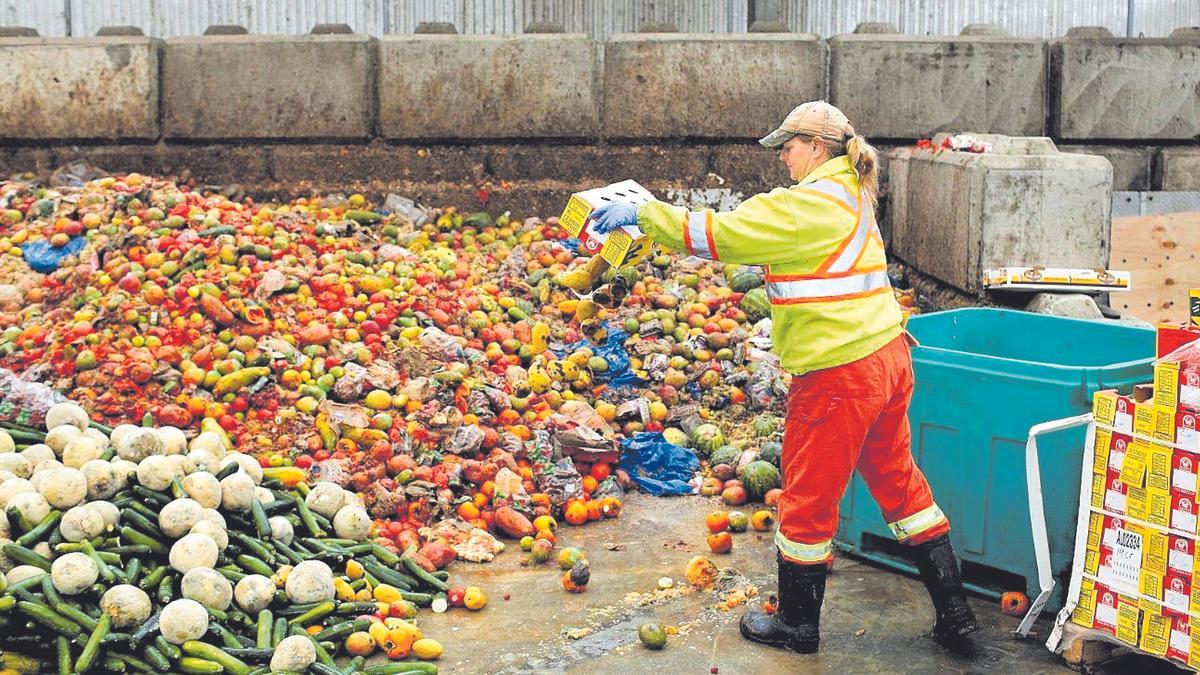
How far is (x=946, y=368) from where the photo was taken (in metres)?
5.46

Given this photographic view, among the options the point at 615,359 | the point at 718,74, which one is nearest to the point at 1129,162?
the point at 718,74

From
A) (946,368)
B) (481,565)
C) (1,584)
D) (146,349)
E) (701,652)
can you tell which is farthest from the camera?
(146,349)

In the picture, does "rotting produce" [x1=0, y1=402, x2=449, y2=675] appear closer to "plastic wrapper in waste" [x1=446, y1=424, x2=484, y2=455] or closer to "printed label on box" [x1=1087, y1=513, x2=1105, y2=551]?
"plastic wrapper in waste" [x1=446, y1=424, x2=484, y2=455]

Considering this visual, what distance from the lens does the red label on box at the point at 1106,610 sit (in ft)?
15.2

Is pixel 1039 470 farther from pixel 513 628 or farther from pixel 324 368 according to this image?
pixel 324 368

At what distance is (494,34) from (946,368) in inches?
231

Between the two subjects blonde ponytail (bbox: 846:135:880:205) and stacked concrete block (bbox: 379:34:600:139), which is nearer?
blonde ponytail (bbox: 846:135:880:205)

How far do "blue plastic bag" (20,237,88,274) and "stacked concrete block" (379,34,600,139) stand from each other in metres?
2.57

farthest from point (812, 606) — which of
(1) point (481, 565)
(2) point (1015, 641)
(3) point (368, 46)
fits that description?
(3) point (368, 46)

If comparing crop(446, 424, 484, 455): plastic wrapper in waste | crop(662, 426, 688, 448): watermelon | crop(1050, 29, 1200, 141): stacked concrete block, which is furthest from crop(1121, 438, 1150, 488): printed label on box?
crop(1050, 29, 1200, 141): stacked concrete block

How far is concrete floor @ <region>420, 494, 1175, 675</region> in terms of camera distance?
190 inches

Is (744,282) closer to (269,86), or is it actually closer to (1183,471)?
(269,86)

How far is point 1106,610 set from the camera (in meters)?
4.67

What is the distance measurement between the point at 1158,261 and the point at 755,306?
303 cm
